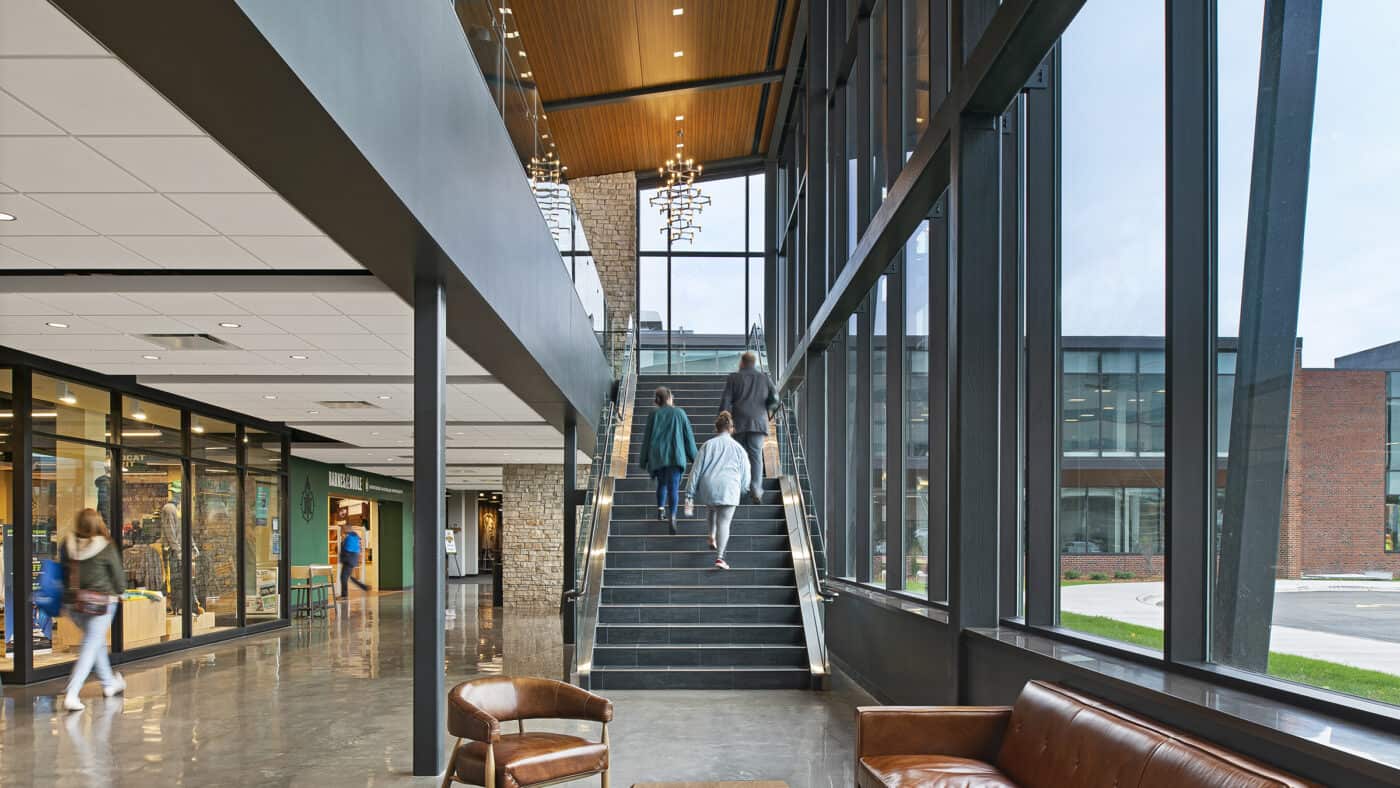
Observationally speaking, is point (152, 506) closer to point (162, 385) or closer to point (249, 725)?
point (162, 385)

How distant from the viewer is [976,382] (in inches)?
250

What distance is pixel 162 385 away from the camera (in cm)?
1202

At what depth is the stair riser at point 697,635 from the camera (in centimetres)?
1013

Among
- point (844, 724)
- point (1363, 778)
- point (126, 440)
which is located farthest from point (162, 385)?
point (1363, 778)

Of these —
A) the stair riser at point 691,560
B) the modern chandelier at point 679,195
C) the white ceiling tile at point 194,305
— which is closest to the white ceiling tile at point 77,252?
the white ceiling tile at point 194,305

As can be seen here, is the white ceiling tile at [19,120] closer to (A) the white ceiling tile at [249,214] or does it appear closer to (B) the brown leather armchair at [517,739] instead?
(A) the white ceiling tile at [249,214]

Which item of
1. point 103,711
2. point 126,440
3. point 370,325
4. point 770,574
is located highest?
point 370,325

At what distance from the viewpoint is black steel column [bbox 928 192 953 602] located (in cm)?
722

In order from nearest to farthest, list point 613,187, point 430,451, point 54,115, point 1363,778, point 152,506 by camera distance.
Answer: point 1363,778 < point 54,115 < point 430,451 < point 152,506 < point 613,187

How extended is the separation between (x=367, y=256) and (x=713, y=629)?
5.30 metres

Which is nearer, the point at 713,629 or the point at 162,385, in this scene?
the point at 713,629

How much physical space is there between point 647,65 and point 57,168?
42.9ft

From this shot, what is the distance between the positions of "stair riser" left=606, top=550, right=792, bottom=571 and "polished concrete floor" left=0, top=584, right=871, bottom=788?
49.7 inches

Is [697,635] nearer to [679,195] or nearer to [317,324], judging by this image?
[317,324]
